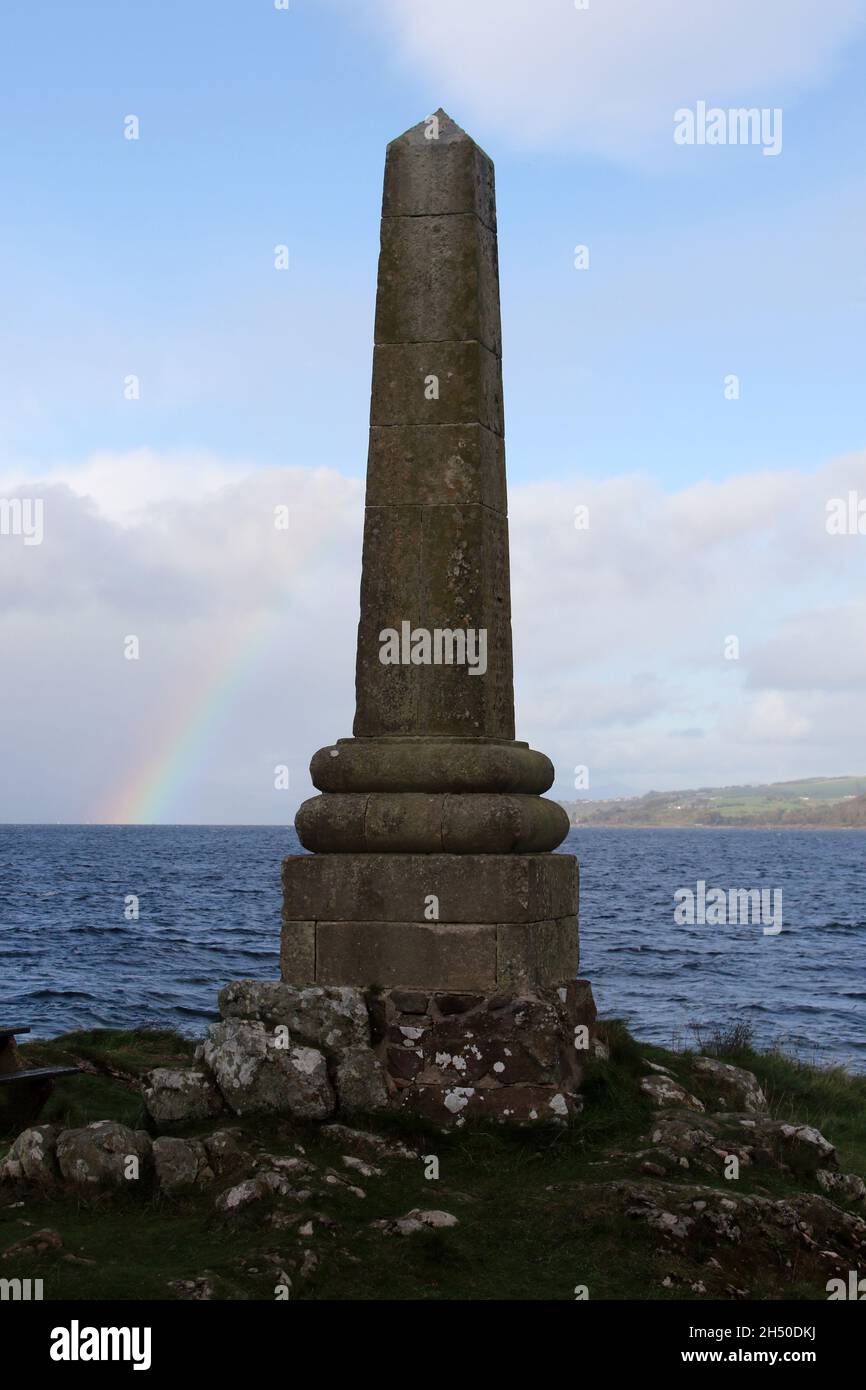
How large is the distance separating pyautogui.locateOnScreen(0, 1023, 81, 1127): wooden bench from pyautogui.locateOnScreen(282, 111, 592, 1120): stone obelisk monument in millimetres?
2028

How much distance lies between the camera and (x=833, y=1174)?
752cm

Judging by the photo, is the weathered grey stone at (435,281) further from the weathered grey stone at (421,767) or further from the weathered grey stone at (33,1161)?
the weathered grey stone at (33,1161)

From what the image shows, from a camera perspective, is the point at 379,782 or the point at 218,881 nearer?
the point at 379,782

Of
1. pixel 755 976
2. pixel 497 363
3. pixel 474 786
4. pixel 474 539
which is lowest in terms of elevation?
pixel 755 976

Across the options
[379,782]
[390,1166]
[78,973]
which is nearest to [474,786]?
[379,782]

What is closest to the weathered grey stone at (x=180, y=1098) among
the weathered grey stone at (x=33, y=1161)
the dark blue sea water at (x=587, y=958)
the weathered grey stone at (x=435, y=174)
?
the weathered grey stone at (x=33, y=1161)

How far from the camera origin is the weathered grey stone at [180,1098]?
7559mm

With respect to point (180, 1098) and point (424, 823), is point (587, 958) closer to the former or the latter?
point (424, 823)

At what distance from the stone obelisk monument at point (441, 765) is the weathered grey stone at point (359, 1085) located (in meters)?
0.11

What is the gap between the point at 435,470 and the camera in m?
8.53

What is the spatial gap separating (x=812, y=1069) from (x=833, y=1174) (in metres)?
6.44

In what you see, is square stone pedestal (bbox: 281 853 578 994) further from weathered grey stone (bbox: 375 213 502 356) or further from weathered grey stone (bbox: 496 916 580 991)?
weathered grey stone (bbox: 375 213 502 356)
